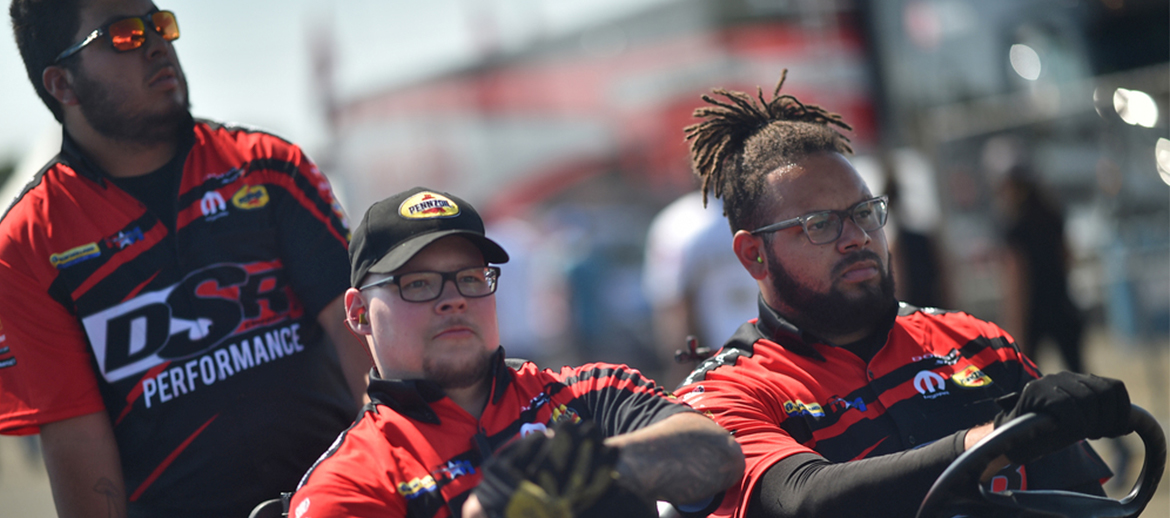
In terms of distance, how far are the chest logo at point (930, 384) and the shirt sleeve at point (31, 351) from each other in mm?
2132

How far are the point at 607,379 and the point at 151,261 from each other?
127 centimetres

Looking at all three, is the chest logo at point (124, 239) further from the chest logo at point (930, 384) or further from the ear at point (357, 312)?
the chest logo at point (930, 384)

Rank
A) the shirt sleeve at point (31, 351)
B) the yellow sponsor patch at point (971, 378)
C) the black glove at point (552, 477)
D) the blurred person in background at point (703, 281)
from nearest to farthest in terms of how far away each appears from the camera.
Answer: the black glove at point (552, 477) → the shirt sleeve at point (31, 351) → the yellow sponsor patch at point (971, 378) → the blurred person in background at point (703, 281)

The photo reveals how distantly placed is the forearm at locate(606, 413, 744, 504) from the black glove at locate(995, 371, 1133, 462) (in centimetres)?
57

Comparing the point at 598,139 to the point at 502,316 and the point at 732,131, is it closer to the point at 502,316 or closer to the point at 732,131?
the point at 502,316

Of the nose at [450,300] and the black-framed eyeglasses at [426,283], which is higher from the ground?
the black-framed eyeglasses at [426,283]

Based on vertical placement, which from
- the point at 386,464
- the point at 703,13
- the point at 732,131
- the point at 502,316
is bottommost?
the point at 502,316

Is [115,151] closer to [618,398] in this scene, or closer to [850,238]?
[618,398]

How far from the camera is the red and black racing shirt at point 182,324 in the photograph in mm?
2602

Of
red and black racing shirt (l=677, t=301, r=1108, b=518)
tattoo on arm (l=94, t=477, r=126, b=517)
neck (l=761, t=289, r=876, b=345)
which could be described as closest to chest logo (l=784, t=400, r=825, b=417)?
red and black racing shirt (l=677, t=301, r=1108, b=518)

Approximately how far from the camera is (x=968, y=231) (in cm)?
1013

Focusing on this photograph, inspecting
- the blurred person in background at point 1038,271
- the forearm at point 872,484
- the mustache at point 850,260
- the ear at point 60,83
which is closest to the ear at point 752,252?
the mustache at point 850,260

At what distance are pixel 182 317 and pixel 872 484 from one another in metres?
1.80

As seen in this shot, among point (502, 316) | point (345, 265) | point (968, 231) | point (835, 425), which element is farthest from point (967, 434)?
point (968, 231)
